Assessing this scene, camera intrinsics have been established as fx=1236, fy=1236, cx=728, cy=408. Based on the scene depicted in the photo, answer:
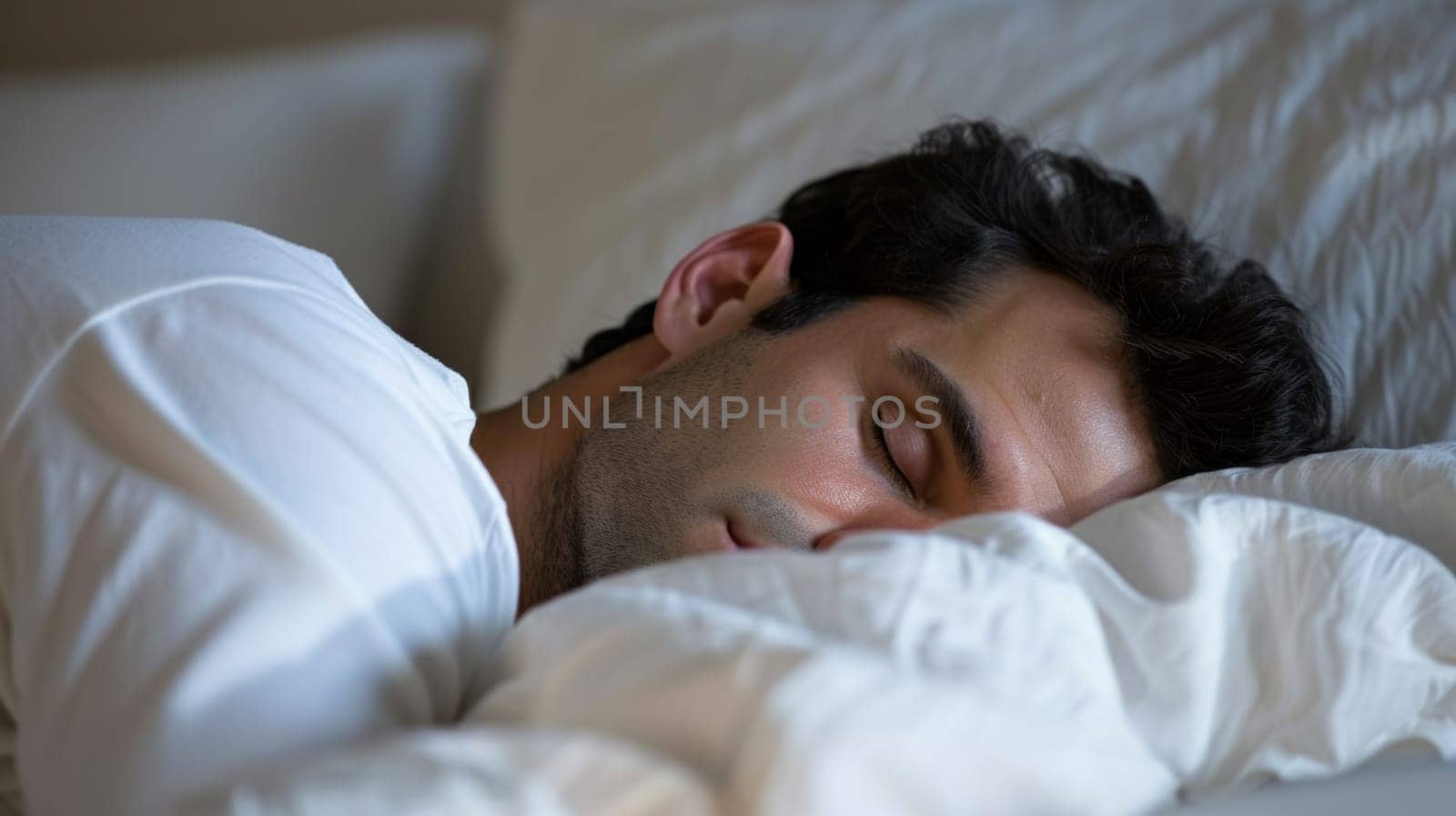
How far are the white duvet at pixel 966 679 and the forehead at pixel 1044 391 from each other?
15cm

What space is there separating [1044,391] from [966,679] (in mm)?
415

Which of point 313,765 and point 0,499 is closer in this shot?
point 313,765

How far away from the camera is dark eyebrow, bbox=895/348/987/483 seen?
0.86 m

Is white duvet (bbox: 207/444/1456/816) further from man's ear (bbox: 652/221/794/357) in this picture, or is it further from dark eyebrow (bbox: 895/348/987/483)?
man's ear (bbox: 652/221/794/357)

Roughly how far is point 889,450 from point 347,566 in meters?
0.43

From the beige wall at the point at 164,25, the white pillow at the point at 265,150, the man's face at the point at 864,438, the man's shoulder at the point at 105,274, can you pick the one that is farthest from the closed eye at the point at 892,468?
the beige wall at the point at 164,25

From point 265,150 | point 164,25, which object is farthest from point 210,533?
point 164,25

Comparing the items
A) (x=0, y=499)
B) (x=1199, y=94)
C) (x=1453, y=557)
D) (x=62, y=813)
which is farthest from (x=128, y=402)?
(x=1199, y=94)

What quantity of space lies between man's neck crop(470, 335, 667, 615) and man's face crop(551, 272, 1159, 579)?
0.03m

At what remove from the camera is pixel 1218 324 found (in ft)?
3.23

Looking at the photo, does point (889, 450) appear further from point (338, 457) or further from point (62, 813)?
point (62, 813)

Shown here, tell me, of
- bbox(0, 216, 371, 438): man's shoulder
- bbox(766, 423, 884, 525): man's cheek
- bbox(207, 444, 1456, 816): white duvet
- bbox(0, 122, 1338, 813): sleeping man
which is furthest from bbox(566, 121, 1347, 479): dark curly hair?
bbox(0, 216, 371, 438): man's shoulder

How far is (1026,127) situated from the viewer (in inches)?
52.0

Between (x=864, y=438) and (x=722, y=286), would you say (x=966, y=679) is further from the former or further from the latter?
(x=722, y=286)
